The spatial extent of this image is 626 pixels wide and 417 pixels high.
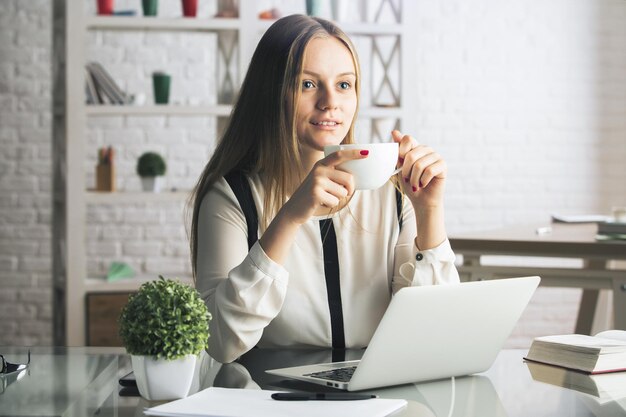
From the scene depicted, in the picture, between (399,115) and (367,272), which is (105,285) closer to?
(399,115)

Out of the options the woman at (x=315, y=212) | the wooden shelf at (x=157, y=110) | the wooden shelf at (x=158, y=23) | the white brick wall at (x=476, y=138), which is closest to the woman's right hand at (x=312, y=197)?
the woman at (x=315, y=212)

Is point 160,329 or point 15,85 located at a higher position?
point 15,85

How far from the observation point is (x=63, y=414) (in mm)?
951

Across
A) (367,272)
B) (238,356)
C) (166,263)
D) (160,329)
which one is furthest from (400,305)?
(166,263)

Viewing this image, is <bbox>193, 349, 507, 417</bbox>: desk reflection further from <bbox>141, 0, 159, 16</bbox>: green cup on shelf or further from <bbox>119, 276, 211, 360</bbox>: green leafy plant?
<bbox>141, 0, 159, 16</bbox>: green cup on shelf

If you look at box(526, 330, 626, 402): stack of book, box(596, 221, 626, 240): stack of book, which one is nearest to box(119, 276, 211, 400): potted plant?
box(526, 330, 626, 402): stack of book

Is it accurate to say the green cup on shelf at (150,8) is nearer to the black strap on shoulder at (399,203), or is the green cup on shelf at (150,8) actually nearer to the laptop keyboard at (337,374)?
A: the black strap on shoulder at (399,203)

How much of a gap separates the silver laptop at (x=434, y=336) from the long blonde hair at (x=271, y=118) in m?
0.52

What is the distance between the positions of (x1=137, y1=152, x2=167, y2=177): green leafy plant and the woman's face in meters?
2.25

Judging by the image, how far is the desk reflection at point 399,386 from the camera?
109 cm

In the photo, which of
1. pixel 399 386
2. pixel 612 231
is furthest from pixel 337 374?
pixel 612 231

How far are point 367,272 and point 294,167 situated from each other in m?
0.25

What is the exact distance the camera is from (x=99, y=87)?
12.7 feet

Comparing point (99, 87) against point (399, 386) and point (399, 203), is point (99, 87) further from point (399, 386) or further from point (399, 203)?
point (399, 386)
